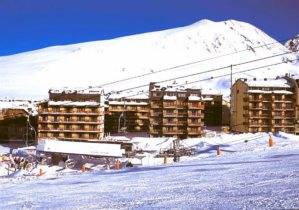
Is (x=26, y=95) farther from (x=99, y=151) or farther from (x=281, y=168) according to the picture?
(x=281, y=168)

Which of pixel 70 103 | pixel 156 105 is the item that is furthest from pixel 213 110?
pixel 70 103

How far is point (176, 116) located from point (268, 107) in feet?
54.7

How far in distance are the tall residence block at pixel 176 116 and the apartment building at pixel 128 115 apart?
12982mm

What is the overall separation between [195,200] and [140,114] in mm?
87349

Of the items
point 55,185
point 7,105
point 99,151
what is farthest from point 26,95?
point 55,185

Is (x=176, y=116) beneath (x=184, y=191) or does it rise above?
above

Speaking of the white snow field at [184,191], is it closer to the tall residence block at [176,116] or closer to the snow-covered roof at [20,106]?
the tall residence block at [176,116]

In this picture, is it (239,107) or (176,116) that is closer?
(176,116)

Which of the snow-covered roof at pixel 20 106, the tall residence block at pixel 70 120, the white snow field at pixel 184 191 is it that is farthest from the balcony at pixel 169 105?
the white snow field at pixel 184 191

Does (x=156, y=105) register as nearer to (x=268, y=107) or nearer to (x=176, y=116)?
(x=176, y=116)

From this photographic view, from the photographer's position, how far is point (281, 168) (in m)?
19.0

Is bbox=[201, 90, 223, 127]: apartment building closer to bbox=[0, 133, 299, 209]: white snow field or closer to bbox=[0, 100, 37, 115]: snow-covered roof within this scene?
bbox=[0, 100, 37, 115]: snow-covered roof

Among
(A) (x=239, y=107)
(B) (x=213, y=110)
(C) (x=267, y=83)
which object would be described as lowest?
(B) (x=213, y=110)

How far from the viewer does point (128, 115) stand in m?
101
